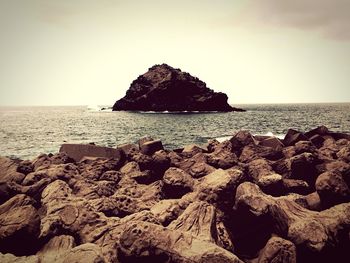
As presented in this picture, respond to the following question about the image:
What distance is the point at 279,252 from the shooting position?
→ 2914 millimetres

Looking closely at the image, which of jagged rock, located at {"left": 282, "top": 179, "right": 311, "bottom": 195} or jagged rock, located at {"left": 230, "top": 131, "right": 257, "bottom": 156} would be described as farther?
jagged rock, located at {"left": 230, "top": 131, "right": 257, "bottom": 156}

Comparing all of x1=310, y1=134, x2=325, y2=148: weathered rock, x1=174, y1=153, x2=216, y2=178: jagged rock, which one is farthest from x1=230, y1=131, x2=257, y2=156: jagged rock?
x1=310, y1=134, x2=325, y2=148: weathered rock

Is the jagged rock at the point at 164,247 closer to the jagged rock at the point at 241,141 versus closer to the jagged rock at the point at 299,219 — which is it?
the jagged rock at the point at 299,219

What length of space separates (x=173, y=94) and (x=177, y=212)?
94785mm

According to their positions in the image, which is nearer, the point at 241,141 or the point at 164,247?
the point at 164,247

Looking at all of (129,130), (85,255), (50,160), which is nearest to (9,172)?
(50,160)

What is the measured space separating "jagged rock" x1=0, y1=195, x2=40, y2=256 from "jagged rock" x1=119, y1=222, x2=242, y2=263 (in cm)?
114

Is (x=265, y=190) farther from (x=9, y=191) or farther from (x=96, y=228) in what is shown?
(x=9, y=191)

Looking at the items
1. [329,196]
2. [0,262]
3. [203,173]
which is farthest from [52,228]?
[329,196]

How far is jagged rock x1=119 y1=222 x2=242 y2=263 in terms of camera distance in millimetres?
2477

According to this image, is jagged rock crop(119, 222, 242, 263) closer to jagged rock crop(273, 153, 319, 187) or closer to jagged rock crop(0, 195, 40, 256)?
jagged rock crop(0, 195, 40, 256)

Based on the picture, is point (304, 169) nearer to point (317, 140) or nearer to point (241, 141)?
point (241, 141)

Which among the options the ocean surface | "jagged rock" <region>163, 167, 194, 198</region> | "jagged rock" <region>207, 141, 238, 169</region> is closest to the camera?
"jagged rock" <region>163, 167, 194, 198</region>

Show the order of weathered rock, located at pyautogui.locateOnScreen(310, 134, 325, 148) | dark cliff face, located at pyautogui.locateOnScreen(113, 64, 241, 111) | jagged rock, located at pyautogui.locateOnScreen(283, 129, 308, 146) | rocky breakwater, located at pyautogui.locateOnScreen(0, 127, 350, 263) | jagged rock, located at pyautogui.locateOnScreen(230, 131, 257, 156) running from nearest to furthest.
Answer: rocky breakwater, located at pyautogui.locateOnScreen(0, 127, 350, 263) < jagged rock, located at pyautogui.locateOnScreen(230, 131, 257, 156) < jagged rock, located at pyautogui.locateOnScreen(283, 129, 308, 146) < weathered rock, located at pyautogui.locateOnScreen(310, 134, 325, 148) < dark cliff face, located at pyautogui.locateOnScreen(113, 64, 241, 111)
